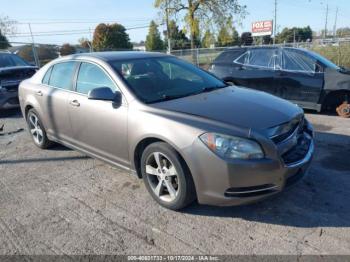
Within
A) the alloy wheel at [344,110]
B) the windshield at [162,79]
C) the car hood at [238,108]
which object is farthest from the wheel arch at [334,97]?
the car hood at [238,108]

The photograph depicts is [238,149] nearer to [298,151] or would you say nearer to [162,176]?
[298,151]

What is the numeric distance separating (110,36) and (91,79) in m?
51.4

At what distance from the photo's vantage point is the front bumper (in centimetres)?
292

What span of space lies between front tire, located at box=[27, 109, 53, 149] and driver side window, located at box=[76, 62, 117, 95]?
1.51 m

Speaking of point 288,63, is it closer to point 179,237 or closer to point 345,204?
point 345,204

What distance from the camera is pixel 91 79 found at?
4270 millimetres

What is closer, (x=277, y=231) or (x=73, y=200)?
(x=277, y=231)

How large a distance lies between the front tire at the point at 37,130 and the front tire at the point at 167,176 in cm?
268

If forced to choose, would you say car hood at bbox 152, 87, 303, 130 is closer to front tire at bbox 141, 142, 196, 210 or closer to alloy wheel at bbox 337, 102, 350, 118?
front tire at bbox 141, 142, 196, 210

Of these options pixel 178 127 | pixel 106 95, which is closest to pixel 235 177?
pixel 178 127

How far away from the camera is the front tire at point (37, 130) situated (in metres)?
5.53

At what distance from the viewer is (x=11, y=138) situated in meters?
6.72

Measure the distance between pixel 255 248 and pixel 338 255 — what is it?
66 centimetres

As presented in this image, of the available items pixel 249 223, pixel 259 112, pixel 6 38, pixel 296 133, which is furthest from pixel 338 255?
pixel 6 38
